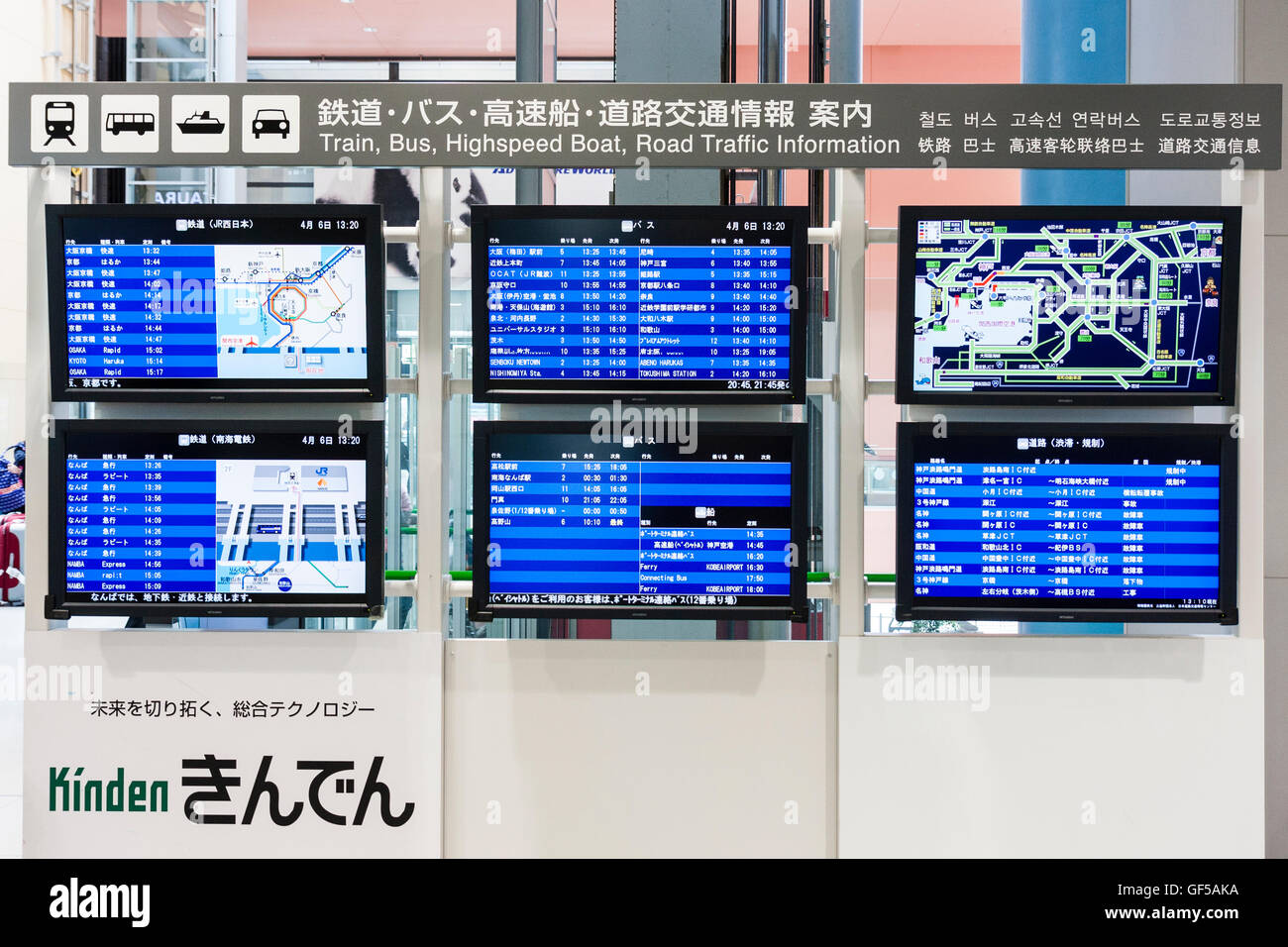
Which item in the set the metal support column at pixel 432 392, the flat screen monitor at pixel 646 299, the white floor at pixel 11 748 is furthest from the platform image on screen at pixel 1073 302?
the white floor at pixel 11 748

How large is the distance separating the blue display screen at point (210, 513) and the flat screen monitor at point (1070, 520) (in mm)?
1617

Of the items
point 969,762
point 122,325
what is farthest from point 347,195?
point 969,762

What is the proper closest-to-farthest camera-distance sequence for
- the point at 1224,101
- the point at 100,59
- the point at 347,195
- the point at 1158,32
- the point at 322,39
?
the point at 1224,101, the point at 347,195, the point at 1158,32, the point at 100,59, the point at 322,39

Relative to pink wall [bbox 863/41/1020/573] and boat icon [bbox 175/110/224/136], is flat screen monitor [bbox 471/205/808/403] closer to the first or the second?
boat icon [bbox 175/110/224/136]

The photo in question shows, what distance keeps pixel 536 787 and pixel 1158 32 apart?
3.37 metres

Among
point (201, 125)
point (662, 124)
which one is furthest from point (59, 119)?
point (662, 124)

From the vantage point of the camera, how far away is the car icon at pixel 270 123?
8.96ft

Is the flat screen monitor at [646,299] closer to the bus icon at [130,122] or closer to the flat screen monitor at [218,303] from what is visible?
the flat screen monitor at [218,303]

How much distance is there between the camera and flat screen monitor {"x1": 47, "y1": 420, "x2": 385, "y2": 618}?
9.04 ft

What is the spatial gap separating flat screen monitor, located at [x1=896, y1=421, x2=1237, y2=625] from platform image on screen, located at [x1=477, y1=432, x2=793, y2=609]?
38 centimetres

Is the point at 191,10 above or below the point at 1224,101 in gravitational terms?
above
